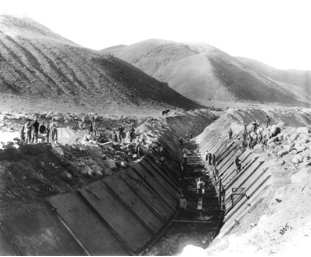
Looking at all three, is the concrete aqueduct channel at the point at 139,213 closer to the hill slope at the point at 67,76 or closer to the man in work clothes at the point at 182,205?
the man in work clothes at the point at 182,205

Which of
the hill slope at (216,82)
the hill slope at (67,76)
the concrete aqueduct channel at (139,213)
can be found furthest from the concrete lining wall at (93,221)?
the hill slope at (216,82)

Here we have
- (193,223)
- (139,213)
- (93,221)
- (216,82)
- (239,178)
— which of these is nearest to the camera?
(93,221)

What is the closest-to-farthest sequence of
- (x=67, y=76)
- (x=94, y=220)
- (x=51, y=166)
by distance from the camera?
(x=94, y=220) → (x=51, y=166) → (x=67, y=76)

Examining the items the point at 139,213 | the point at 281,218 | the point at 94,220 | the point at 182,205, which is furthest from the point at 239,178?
the point at 281,218

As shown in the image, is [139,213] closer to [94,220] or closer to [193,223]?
[94,220]

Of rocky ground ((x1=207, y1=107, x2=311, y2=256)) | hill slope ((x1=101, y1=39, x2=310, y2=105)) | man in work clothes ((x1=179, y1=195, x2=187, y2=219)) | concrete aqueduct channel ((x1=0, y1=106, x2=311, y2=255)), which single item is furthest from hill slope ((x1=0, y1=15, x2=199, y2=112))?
rocky ground ((x1=207, y1=107, x2=311, y2=256))

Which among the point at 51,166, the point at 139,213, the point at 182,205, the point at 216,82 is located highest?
the point at 51,166

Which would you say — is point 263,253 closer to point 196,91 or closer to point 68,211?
point 68,211
